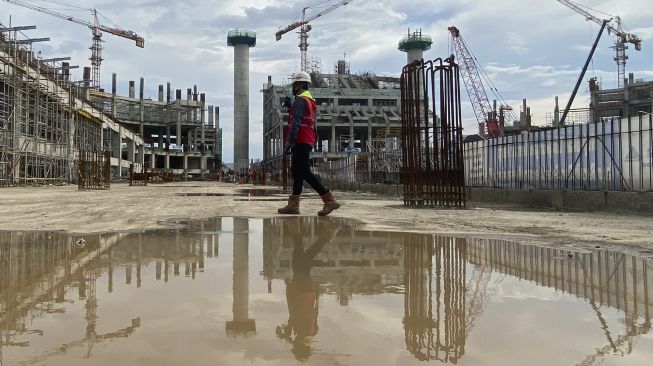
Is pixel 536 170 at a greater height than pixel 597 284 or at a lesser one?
greater

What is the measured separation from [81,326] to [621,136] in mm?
12990

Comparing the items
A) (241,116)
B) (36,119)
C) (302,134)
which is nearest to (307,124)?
(302,134)

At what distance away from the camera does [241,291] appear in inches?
118

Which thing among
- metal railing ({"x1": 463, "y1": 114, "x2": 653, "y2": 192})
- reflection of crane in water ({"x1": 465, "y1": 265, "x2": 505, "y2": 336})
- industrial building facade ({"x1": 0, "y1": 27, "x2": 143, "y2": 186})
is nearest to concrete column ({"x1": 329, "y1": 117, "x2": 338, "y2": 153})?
industrial building facade ({"x1": 0, "y1": 27, "x2": 143, "y2": 186})

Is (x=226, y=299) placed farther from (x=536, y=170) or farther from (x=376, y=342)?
(x=536, y=170)

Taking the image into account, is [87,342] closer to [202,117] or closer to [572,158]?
[572,158]

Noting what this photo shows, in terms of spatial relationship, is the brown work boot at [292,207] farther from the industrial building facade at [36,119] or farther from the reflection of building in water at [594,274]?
the industrial building facade at [36,119]

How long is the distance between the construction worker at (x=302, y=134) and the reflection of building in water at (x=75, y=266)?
2313 millimetres

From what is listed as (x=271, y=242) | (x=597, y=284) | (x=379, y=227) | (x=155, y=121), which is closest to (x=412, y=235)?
(x=379, y=227)

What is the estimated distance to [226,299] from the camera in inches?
110

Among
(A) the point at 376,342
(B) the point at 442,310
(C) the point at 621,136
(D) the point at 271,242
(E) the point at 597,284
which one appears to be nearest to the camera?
(A) the point at 376,342

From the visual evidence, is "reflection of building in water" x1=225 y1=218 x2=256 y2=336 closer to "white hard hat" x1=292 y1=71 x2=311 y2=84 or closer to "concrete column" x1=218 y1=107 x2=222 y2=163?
"white hard hat" x1=292 y1=71 x2=311 y2=84

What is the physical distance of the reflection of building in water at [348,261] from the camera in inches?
124

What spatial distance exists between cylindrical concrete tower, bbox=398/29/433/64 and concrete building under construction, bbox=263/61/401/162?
372 inches
